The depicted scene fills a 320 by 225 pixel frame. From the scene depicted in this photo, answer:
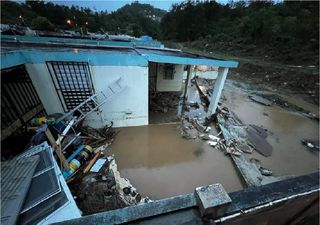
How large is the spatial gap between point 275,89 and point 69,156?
651 inches

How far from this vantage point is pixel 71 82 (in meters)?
6.27

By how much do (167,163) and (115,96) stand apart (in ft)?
11.9

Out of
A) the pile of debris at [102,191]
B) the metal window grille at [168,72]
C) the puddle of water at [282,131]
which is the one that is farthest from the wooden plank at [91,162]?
the metal window grille at [168,72]

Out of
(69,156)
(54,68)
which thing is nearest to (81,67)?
(54,68)

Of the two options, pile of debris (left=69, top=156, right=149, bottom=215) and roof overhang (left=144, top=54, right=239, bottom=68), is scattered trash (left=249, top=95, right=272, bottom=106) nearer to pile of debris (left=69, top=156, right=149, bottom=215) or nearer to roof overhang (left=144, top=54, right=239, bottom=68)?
roof overhang (left=144, top=54, right=239, bottom=68)

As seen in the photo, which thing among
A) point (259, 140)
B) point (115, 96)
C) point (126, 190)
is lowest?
point (259, 140)

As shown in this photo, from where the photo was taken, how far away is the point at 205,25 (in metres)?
46.5

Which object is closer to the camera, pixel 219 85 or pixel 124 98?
pixel 124 98

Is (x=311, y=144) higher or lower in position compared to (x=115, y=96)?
lower

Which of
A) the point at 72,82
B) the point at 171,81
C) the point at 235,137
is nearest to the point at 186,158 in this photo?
the point at 235,137

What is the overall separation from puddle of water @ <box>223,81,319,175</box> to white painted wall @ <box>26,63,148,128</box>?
529 cm

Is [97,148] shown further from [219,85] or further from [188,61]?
[219,85]

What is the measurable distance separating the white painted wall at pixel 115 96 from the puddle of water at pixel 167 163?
2.37 ft

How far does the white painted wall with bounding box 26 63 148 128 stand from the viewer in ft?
19.8
